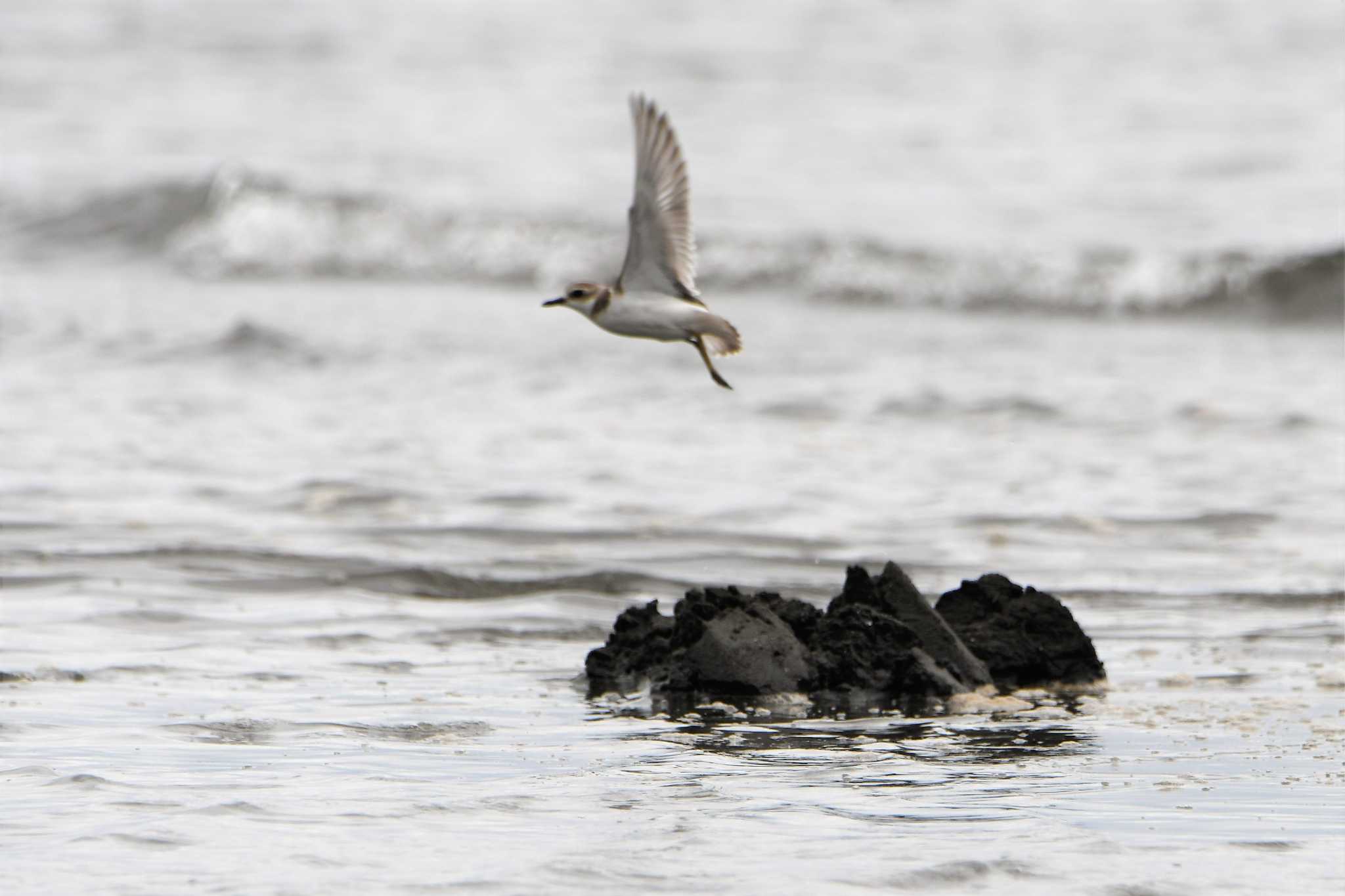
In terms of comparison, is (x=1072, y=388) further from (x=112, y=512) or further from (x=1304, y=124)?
(x=1304, y=124)

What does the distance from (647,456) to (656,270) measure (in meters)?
4.08

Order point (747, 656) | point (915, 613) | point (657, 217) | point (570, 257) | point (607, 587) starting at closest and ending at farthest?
point (747, 656) → point (915, 613) → point (657, 217) → point (607, 587) → point (570, 257)

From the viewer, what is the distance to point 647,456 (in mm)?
10281

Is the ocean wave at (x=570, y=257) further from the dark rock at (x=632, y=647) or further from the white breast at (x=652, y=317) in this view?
the dark rock at (x=632, y=647)

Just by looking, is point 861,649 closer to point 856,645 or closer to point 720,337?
point 856,645

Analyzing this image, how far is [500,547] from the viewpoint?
325 inches

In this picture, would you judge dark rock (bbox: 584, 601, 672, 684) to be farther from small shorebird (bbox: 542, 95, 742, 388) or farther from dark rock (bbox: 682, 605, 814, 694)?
small shorebird (bbox: 542, 95, 742, 388)

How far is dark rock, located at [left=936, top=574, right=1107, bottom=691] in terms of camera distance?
19.2ft

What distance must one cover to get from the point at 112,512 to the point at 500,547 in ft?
5.59

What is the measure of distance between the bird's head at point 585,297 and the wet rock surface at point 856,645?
0.94m

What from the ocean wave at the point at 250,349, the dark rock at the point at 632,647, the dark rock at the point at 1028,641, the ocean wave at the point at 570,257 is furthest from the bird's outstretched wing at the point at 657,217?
the ocean wave at the point at 570,257

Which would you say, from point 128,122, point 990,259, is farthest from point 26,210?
point 990,259

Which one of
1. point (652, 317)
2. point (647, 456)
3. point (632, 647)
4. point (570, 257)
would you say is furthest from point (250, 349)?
point (632, 647)

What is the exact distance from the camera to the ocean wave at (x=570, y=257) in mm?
16938
